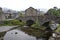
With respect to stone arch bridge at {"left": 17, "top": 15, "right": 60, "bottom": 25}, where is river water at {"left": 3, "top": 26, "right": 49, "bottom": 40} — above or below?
below

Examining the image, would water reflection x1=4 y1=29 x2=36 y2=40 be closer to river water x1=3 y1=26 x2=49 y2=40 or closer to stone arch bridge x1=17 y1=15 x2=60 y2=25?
river water x1=3 y1=26 x2=49 y2=40

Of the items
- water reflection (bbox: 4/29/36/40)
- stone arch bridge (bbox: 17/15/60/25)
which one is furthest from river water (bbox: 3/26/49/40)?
stone arch bridge (bbox: 17/15/60/25)

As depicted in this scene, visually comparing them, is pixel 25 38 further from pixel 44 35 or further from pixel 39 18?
pixel 39 18

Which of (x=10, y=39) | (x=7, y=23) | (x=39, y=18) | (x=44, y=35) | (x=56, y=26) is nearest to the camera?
(x=10, y=39)

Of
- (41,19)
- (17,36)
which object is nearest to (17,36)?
(17,36)

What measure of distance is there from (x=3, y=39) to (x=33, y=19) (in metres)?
12.7

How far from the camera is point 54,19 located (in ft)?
100

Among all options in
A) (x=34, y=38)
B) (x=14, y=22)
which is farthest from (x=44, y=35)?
(x=14, y=22)

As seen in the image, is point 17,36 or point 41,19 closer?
point 17,36

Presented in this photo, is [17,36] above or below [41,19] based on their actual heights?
below

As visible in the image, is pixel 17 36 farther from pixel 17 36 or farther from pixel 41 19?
pixel 41 19

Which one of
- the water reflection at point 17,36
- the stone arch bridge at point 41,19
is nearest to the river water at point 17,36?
the water reflection at point 17,36

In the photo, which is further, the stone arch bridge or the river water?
the stone arch bridge

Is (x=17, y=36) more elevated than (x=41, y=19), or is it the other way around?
(x=41, y=19)
